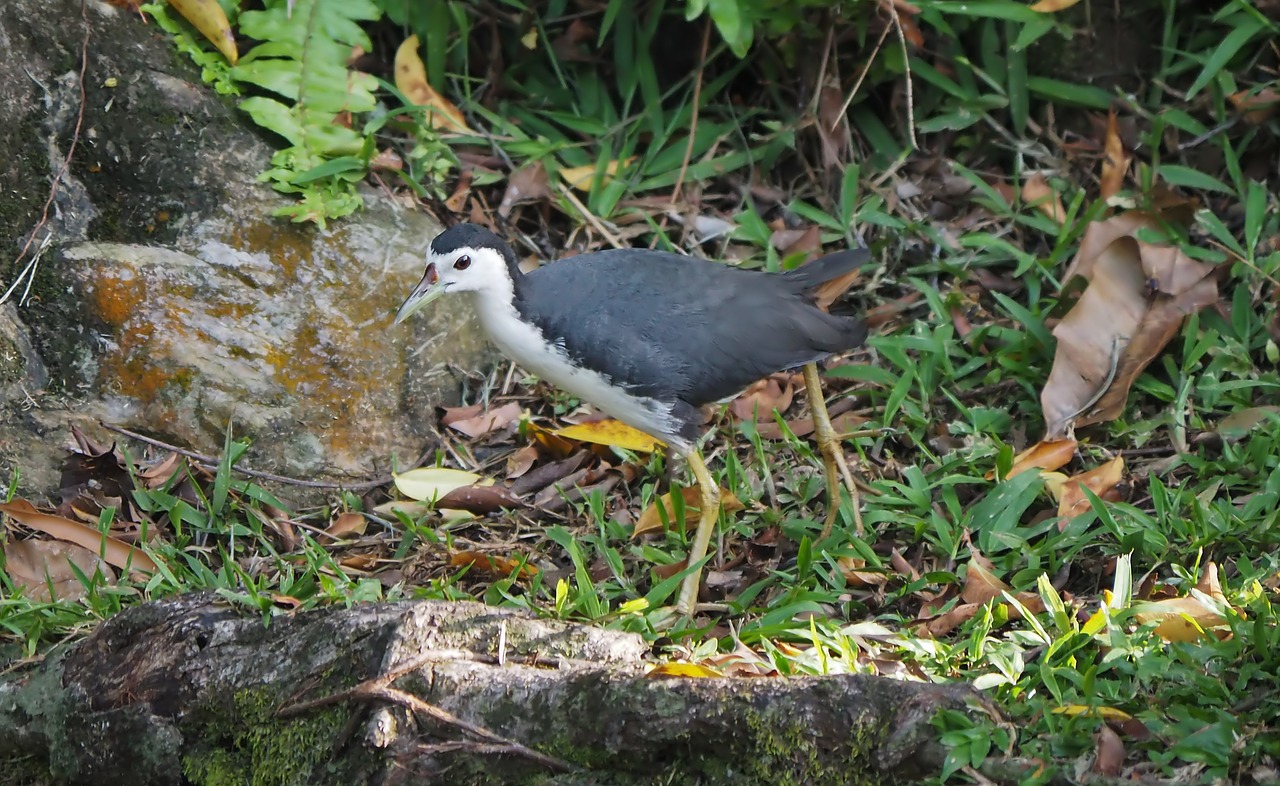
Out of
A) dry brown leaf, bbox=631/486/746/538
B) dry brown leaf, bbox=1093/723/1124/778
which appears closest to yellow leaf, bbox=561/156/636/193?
dry brown leaf, bbox=631/486/746/538

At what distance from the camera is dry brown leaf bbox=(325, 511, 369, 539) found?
4.86 metres

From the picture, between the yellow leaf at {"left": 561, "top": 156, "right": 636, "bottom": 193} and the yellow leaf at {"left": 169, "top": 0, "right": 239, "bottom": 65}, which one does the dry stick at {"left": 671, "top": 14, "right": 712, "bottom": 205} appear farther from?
the yellow leaf at {"left": 169, "top": 0, "right": 239, "bottom": 65}

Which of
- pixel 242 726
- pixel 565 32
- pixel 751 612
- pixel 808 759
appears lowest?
pixel 751 612

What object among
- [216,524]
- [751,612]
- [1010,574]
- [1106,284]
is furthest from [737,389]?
[216,524]

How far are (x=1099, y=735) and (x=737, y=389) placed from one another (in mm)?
1998

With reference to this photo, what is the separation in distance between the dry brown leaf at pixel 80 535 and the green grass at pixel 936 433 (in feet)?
0.24

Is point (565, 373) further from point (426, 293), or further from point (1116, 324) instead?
point (1116, 324)

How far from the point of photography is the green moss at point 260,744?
3258mm

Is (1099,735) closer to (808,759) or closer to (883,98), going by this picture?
(808,759)

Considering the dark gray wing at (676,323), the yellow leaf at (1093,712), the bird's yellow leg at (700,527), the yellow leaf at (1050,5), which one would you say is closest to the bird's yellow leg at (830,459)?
the dark gray wing at (676,323)

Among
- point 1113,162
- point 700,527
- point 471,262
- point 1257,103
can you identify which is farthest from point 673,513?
point 1257,103

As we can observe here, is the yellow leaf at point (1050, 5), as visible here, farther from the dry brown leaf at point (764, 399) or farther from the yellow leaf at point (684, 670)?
the yellow leaf at point (684, 670)

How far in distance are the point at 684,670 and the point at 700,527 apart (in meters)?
1.20

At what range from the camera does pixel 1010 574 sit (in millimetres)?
4422
